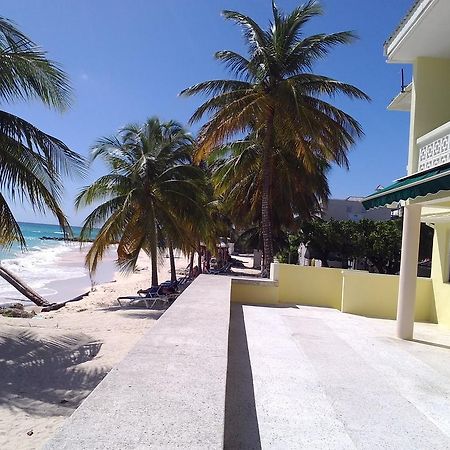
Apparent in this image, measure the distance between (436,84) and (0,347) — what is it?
409 inches

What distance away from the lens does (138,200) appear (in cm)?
1786

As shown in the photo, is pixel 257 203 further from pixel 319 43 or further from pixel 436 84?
pixel 436 84

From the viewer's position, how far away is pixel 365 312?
30.9 feet

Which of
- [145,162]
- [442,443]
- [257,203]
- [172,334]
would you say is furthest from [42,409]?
[257,203]

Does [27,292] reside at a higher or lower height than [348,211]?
lower

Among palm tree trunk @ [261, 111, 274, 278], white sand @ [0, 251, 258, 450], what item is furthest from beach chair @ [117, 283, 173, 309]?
palm tree trunk @ [261, 111, 274, 278]

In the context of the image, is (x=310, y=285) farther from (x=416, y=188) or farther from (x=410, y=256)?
(x=416, y=188)

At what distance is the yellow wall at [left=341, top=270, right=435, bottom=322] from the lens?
9.39 meters

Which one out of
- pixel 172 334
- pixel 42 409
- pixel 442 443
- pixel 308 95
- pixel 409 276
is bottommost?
pixel 42 409

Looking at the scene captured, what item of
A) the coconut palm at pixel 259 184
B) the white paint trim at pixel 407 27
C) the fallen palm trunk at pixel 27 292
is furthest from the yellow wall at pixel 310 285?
the fallen palm trunk at pixel 27 292

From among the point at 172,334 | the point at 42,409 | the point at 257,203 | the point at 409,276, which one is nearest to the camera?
the point at 172,334

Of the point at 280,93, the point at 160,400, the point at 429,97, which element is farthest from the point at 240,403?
the point at 280,93

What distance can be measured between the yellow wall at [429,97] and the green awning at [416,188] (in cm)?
110

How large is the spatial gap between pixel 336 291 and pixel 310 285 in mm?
634
